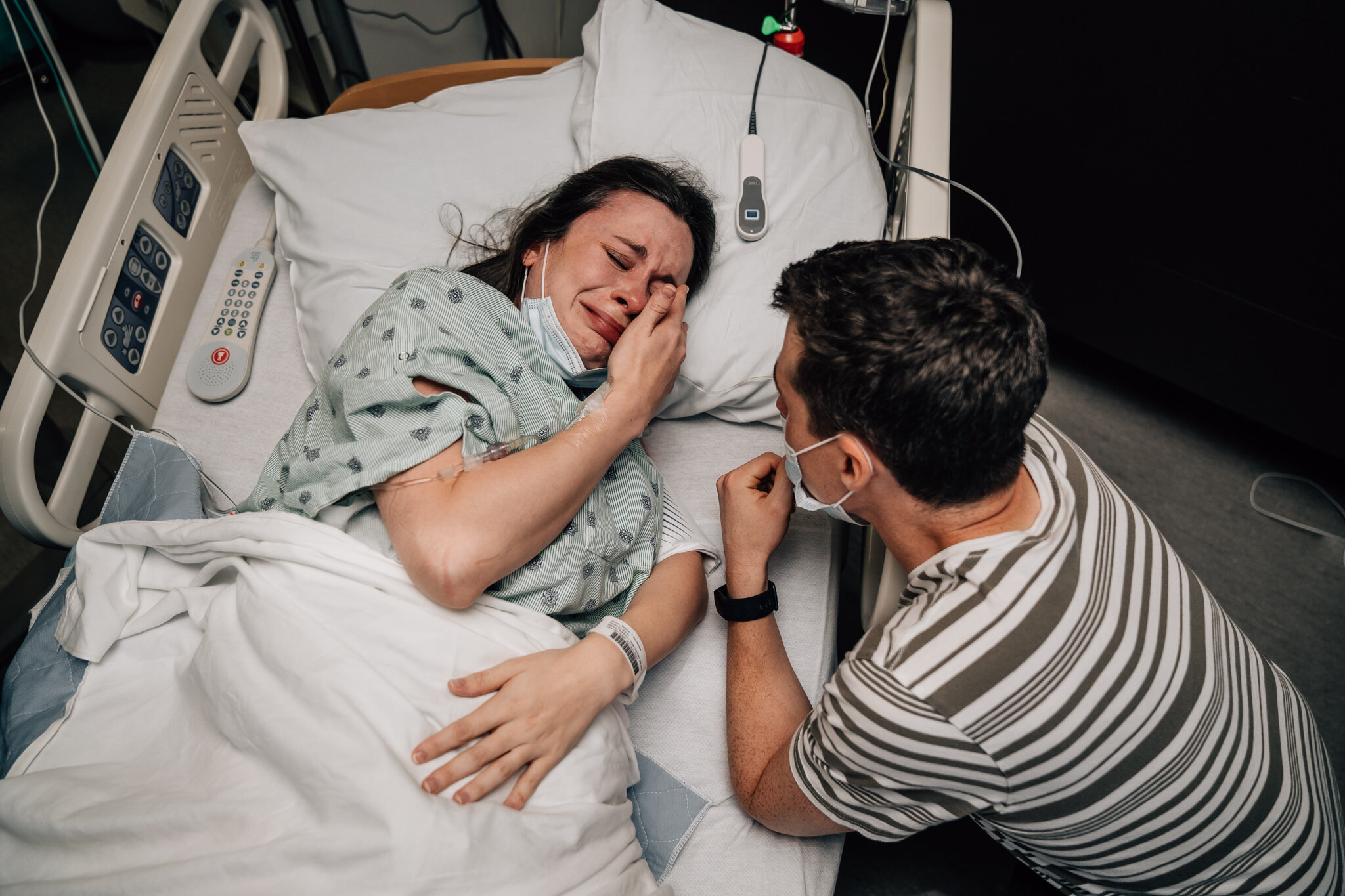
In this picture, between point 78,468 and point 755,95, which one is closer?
point 78,468

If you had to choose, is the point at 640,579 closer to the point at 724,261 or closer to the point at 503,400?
the point at 503,400

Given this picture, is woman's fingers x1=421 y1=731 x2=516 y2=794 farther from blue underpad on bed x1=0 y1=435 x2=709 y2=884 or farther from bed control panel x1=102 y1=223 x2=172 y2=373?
bed control panel x1=102 y1=223 x2=172 y2=373

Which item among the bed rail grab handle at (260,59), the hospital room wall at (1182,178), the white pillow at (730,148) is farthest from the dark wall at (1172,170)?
the bed rail grab handle at (260,59)

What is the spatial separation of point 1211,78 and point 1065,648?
1.64 meters

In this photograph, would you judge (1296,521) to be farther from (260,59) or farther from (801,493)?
(260,59)

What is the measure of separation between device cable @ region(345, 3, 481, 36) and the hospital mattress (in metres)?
1.07

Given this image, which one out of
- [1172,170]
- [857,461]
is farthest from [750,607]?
[1172,170]

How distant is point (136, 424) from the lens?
1.59 meters

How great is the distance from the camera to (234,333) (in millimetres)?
1618

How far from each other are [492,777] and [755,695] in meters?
0.43

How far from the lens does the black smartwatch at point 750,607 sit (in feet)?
4.13

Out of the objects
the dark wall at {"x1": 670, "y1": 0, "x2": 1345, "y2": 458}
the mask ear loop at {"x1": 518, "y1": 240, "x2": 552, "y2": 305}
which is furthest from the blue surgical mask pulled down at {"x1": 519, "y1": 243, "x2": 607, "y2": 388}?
the dark wall at {"x1": 670, "y1": 0, "x2": 1345, "y2": 458}

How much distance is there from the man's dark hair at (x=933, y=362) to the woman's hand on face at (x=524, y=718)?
0.53 m

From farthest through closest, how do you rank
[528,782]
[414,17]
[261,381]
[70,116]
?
[414,17], [70,116], [261,381], [528,782]
